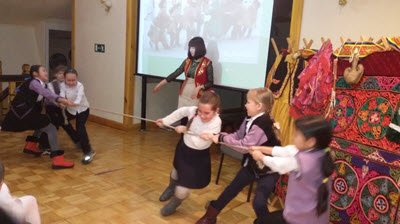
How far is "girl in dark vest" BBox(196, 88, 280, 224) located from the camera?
6.72 ft

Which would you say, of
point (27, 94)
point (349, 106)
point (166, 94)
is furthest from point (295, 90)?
point (166, 94)

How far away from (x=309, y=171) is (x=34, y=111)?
2523mm

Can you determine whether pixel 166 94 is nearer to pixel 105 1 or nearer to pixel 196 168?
pixel 105 1

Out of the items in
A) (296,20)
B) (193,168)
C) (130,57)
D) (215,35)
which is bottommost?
(193,168)

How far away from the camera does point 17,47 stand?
20.3 feet

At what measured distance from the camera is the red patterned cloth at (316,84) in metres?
2.25

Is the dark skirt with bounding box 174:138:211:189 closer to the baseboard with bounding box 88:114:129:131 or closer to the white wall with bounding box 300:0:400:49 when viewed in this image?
the white wall with bounding box 300:0:400:49

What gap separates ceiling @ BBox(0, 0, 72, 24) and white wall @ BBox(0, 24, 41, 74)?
0.16m

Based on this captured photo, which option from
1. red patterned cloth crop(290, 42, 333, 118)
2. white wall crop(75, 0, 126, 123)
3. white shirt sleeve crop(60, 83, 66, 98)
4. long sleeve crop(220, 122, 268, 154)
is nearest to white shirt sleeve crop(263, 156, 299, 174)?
long sleeve crop(220, 122, 268, 154)

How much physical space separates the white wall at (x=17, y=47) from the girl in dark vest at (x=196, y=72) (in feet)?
12.6

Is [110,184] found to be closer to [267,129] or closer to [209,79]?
[209,79]

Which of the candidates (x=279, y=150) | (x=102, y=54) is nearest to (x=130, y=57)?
(x=102, y=54)

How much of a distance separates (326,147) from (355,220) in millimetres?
869

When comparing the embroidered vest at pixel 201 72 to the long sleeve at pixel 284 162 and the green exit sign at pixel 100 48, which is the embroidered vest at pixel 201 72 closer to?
the long sleeve at pixel 284 162
